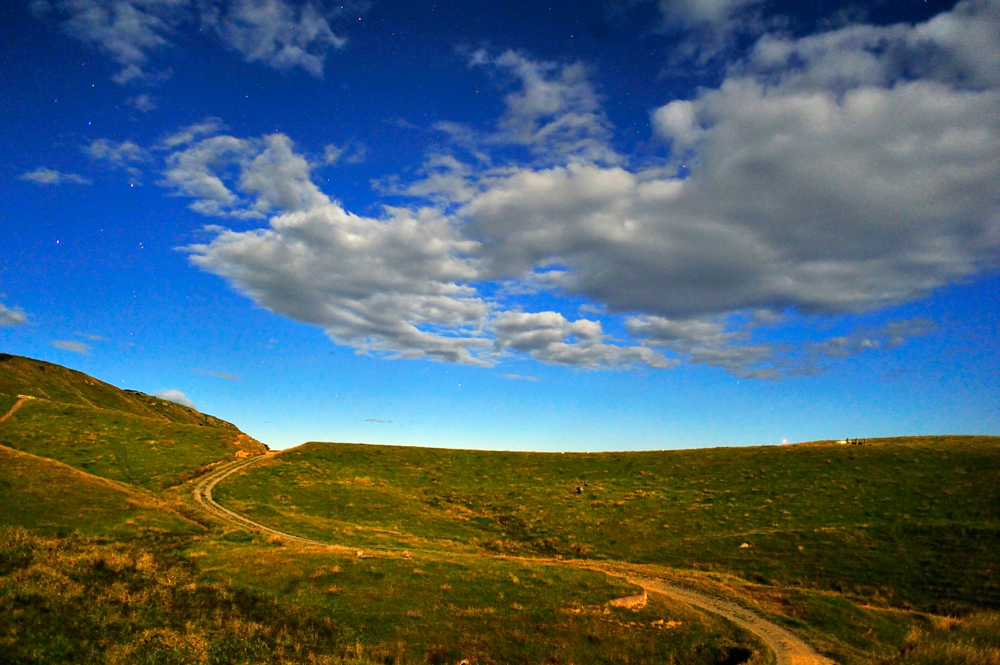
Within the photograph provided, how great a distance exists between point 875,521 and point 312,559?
168 ft

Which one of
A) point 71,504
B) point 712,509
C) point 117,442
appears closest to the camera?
point 71,504

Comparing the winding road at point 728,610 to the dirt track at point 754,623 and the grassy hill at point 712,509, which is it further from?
the grassy hill at point 712,509

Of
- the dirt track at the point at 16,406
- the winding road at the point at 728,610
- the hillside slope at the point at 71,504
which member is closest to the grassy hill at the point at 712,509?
the winding road at the point at 728,610

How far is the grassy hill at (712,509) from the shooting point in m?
35.8

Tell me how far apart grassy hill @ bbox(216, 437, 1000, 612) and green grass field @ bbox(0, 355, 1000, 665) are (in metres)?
0.31

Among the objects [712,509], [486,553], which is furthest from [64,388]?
[712,509]

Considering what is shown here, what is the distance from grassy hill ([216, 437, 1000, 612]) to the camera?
117 feet

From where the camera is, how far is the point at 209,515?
145 feet

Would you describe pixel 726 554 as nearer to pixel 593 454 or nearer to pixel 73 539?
pixel 593 454

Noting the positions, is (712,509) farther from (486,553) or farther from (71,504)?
(71,504)

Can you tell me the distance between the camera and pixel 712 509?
2016 inches

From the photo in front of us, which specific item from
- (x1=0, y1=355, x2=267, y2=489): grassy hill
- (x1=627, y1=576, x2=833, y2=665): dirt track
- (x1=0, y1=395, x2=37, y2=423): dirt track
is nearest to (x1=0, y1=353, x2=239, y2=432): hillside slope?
(x1=0, y1=395, x2=37, y2=423): dirt track

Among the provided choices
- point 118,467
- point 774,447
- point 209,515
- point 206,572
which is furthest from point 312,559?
point 774,447

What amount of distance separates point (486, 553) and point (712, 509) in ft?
89.5
